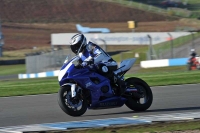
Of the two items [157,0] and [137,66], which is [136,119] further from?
[157,0]

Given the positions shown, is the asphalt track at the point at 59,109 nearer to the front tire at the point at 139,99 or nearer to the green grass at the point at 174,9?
the front tire at the point at 139,99

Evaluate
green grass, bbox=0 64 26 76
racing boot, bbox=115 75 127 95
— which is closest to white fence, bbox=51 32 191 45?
green grass, bbox=0 64 26 76

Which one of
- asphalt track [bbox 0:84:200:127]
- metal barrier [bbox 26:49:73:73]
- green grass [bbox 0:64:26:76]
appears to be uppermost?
green grass [bbox 0:64:26:76]

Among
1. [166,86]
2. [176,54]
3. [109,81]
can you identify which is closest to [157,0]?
[176,54]

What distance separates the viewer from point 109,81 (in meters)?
9.64

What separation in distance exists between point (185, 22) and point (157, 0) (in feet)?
47.3

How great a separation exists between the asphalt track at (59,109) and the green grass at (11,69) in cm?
2573

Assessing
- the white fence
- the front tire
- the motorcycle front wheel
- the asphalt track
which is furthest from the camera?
the white fence

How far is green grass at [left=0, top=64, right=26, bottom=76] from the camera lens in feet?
128

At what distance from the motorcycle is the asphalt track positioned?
0.18 metres

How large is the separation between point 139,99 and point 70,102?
150cm

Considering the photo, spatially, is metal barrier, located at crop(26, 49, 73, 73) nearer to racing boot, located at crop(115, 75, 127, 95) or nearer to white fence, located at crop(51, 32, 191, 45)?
white fence, located at crop(51, 32, 191, 45)

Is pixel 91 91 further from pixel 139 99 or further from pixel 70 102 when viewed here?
pixel 139 99

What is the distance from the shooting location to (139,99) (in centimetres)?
1002
